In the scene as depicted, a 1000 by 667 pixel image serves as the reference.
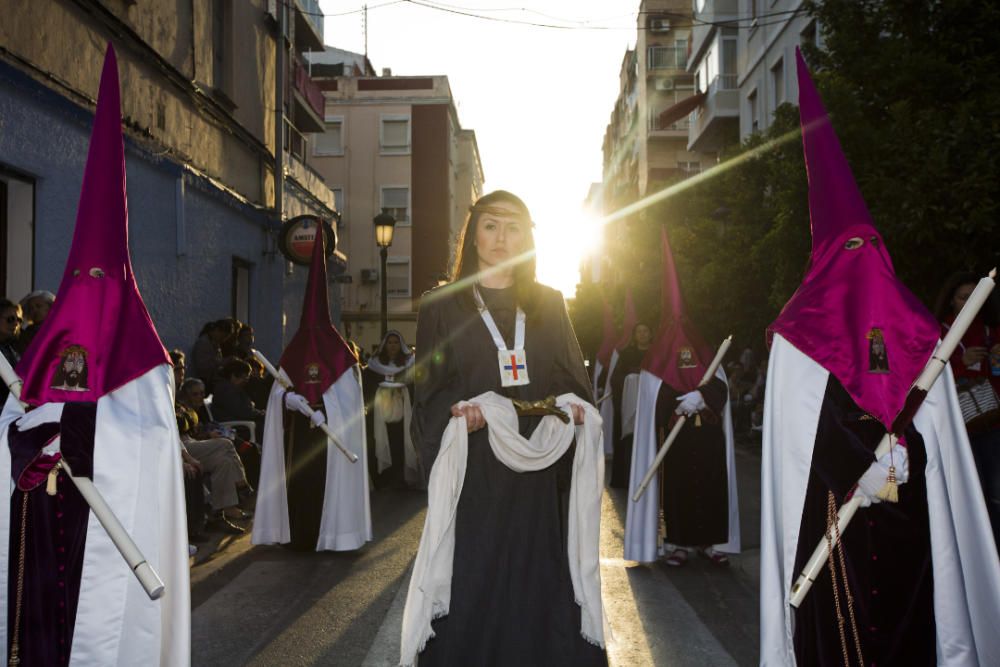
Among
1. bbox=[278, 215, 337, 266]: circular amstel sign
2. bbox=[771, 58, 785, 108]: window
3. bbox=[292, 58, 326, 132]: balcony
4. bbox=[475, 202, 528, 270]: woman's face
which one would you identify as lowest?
bbox=[475, 202, 528, 270]: woman's face

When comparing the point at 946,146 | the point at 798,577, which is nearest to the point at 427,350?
the point at 798,577

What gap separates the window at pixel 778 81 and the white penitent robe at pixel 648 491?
1858 cm

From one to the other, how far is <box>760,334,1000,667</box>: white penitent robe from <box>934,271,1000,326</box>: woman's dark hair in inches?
95.8

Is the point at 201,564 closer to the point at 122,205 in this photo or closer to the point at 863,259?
the point at 122,205

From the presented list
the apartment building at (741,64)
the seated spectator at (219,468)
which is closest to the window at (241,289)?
the seated spectator at (219,468)

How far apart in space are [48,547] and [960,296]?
5289 millimetres

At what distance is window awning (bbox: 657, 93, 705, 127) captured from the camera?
35219 mm

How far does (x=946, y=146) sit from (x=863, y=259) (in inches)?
223

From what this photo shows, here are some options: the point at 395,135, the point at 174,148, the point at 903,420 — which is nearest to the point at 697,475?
the point at 903,420

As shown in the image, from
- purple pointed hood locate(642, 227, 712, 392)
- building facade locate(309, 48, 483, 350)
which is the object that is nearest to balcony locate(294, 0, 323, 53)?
purple pointed hood locate(642, 227, 712, 392)

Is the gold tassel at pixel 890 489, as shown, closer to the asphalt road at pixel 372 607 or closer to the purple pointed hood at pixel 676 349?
the asphalt road at pixel 372 607

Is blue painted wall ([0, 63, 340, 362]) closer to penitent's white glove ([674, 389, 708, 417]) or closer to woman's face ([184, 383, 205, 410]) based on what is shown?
woman's face ([184, 383, 205, 410])

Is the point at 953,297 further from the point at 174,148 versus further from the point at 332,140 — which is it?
the point at 332,140

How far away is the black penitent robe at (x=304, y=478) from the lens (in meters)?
8.39
